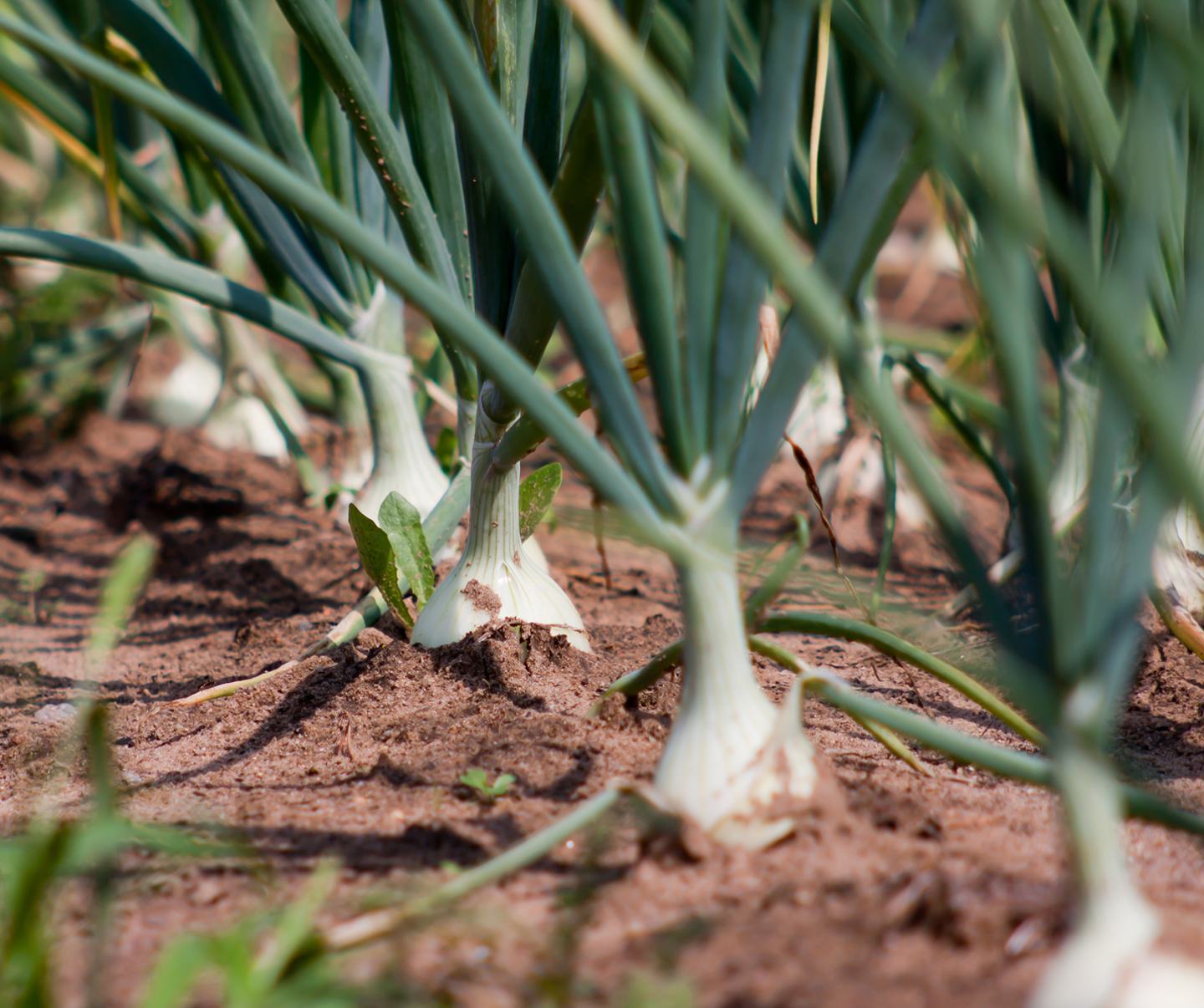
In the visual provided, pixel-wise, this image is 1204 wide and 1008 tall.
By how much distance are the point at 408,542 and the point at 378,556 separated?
52mm

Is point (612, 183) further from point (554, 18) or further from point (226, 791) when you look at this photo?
point (226, 791)

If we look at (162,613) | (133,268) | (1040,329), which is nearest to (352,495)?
(162,613)

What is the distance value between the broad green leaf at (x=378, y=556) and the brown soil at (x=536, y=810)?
0.15 feet

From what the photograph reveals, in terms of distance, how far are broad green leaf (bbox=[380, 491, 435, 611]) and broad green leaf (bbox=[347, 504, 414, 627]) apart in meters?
0.02

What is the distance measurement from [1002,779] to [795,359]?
0.45 meters

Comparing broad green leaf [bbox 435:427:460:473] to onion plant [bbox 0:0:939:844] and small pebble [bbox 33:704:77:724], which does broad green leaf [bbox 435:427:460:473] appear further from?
onion plant [bbox 0:0:939:844]

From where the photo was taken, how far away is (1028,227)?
1.47 ft

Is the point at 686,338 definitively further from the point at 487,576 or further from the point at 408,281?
the point at 487,576

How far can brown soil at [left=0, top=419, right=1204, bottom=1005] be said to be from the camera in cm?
52

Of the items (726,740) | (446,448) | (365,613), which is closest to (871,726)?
(726,740)

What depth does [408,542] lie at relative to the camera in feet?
3.50

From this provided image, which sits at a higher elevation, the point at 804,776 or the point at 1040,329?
the point at 1040,329

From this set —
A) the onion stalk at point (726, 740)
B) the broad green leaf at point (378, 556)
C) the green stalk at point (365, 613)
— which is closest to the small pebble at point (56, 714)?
the green stalk at point (365, 613)

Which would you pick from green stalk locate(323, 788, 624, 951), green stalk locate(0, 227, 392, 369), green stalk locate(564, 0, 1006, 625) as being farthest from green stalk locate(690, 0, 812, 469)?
green stalk locate(0, 227, 392, 369)
